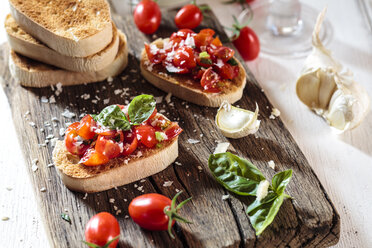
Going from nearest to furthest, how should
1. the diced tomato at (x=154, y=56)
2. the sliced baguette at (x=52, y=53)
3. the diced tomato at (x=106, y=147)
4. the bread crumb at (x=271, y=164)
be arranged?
the diced tomato at (x=106, y=147) → the bread crumb at (x=271, y=164) → the sliced baguette at (x=52, y=53) → the diced tomato at (x=154, y=56)

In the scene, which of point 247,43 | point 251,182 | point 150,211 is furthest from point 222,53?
point 150,211

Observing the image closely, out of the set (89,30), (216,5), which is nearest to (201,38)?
(89,30)

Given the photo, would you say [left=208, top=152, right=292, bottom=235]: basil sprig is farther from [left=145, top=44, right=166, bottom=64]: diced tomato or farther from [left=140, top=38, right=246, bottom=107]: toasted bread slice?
[left=145, top=44, right=166, bottom=64]: diced tomato

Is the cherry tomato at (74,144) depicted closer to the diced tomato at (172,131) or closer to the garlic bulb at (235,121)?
the diced tomato at (172,131)

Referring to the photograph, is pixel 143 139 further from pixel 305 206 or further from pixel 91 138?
pixel 305 206

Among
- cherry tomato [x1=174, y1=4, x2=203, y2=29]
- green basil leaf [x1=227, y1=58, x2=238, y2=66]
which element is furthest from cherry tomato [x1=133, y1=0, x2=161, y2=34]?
green basil leaf [x1=227, y1=58, x2=238, y2=66]

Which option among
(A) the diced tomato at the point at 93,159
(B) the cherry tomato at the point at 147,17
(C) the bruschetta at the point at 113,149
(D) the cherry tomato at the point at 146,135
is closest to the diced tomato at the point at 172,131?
(C) the bruschetta at the point at 113,149
